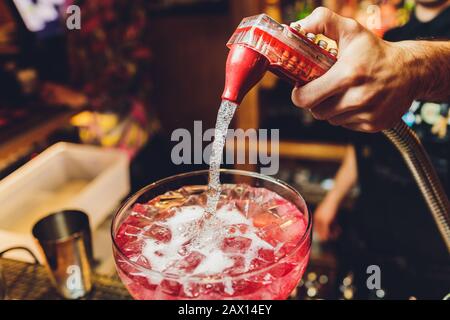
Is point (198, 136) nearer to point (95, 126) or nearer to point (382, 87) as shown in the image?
point (95, 126)

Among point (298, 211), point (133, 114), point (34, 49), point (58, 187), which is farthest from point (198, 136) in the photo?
point (298, 211)

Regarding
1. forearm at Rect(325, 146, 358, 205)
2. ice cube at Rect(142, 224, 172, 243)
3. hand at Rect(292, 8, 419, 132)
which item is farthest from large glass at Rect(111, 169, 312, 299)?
forearm at Rect(325, 146, 358, 205)

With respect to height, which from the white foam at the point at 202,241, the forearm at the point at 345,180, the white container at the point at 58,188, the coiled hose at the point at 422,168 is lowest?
the forearm at the point at 345,180

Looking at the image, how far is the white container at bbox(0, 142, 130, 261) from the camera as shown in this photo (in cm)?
181

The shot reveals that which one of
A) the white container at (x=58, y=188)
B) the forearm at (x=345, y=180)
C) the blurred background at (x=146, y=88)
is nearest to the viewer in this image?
the white container at (x=58, y=188)

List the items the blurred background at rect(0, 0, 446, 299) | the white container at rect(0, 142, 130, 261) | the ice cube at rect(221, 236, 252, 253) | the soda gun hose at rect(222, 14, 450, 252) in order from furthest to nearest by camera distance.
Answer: the blurred background at rect(0, 0, 446, 299), the white container at rect(0, 142, 130, 261), the ice cube at rect(221, 236, 252, 253), the soda gun hose at rect(222, 14, 450, 252)

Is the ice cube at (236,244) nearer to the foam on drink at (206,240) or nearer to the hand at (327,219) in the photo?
the foam on drink at (206,240)

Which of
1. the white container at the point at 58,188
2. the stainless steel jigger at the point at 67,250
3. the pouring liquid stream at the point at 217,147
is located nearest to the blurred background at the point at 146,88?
the white container at the point at 58,188

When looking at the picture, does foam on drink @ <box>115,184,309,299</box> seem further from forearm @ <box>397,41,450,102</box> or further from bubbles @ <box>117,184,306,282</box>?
forearm @ <box>397,41,450,102</box>

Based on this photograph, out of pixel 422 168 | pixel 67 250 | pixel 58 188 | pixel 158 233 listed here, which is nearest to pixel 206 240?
pixel 158 233

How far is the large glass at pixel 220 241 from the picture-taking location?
81cm

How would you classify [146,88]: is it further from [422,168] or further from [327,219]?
[422,168]
